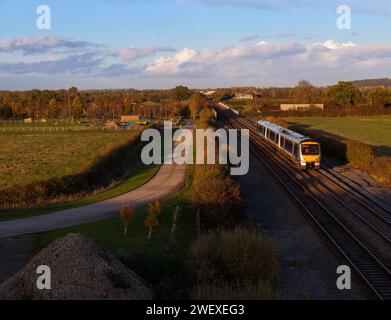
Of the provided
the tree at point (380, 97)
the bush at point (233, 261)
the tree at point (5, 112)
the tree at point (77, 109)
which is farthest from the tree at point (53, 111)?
the bush at point (233, 261)

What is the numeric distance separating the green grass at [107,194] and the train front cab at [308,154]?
1060cm

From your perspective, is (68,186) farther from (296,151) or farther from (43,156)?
(43,156)

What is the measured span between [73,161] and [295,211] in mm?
27566

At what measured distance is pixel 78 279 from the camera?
11.4 m

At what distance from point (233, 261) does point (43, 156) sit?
137ft

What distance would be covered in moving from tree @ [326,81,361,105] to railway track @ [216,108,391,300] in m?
92.3

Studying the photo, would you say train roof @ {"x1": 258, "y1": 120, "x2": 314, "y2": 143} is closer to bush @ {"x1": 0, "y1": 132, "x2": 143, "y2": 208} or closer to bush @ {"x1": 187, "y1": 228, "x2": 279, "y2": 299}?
bush @ {"x1": 0, "y1": 132, "x2": 143, "y2": 208}

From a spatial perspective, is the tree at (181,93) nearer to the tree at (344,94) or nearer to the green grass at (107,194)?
the tree at (344,94)

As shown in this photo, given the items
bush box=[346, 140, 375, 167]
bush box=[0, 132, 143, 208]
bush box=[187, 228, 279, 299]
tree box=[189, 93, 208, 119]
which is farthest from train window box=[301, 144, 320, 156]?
tree box=[189, 93, 208, 119]

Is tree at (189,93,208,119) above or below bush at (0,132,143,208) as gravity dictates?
above

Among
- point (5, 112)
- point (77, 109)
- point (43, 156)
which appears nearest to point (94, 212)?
point (43, 156)

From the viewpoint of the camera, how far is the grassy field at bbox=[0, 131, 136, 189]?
127 feet
